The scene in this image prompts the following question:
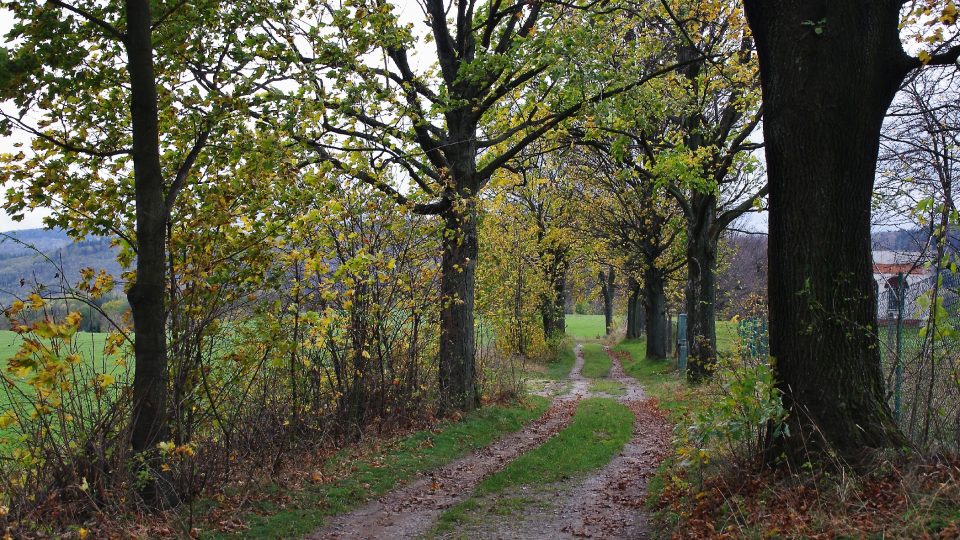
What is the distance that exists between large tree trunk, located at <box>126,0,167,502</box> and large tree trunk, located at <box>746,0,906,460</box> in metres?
5.66

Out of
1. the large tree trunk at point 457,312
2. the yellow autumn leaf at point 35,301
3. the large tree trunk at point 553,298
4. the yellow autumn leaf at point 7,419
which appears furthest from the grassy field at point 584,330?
the yellow autumn leaf at point 35,301

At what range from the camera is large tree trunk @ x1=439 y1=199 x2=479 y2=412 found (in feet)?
40.1

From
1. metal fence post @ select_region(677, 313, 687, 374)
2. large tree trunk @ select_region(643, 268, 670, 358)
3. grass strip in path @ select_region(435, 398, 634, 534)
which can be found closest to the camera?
grass strip in path @ select_region(435, 398, 634, 534)

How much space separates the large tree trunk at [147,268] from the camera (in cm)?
603

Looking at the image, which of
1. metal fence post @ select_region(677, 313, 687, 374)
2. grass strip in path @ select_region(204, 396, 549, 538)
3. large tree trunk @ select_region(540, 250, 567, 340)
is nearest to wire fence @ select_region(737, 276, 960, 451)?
grass strip in path @ select_region(204, 396, 549, 538)

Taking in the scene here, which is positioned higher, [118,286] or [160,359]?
[118,286]

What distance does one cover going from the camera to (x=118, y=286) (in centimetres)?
662

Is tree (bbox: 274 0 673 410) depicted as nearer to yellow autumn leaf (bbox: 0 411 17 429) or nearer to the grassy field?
yellow autumn leaf (bbox: 0 411 17 429)

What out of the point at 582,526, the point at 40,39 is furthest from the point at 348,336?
the point at 40,39

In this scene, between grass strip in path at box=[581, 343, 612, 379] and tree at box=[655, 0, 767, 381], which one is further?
Result: grass strip in path at box=[581, 343, 612, 379]

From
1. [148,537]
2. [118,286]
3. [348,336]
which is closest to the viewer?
[148,537]

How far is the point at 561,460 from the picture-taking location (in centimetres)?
1012

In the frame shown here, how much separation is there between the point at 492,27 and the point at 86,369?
952cm

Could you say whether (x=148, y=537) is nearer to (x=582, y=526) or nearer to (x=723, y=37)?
(x=582, y=526)
